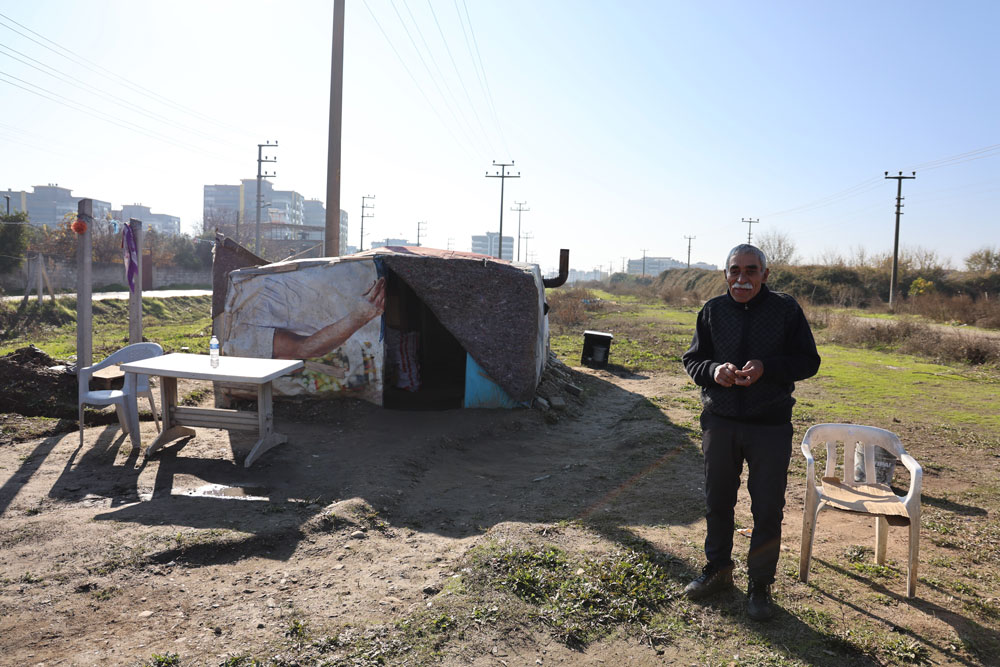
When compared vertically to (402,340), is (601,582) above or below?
below

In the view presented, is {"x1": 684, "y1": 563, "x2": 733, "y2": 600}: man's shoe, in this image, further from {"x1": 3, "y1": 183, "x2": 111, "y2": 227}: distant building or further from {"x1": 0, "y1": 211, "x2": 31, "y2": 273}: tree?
{"x1": 3, "y1": 183, "x2": 111, "y2": 227}: distant building

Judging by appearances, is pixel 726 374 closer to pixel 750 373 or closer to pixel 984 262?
pixel 750 373

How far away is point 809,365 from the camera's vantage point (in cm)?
334

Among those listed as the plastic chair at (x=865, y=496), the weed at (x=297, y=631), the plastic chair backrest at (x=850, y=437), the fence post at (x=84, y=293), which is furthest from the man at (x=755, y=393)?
the fence post at (x=84, y=293)

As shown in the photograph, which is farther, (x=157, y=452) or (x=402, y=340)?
(x=402, y=340)

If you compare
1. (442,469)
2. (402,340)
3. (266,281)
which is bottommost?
(442,469)

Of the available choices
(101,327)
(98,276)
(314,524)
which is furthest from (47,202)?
(314,524)

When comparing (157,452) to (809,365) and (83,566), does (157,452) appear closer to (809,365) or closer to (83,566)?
(83,566)

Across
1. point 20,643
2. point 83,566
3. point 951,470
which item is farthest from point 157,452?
point 951,470

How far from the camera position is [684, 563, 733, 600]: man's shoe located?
12.1 ft

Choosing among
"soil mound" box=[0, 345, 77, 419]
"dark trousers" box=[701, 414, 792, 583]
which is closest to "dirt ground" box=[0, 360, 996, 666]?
"dark trousers" box=[701, 414, 792, 583]

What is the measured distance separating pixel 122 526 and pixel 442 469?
9.78ft

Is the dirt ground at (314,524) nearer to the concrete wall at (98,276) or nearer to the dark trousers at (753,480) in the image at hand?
the dark trousers at (753,480)

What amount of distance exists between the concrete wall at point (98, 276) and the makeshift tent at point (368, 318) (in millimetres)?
16282
